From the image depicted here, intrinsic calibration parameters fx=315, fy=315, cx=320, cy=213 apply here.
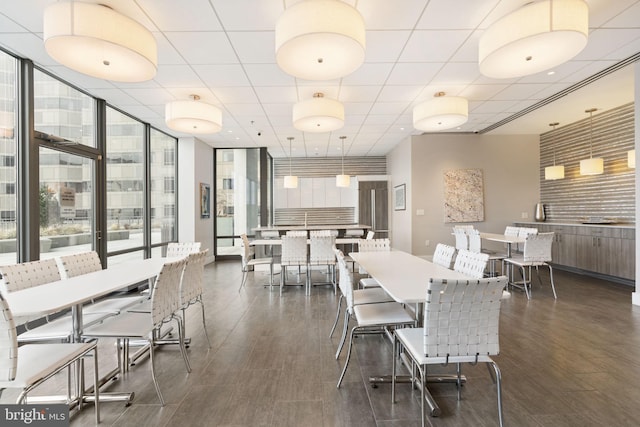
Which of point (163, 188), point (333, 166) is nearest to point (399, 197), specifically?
point (333, 166)

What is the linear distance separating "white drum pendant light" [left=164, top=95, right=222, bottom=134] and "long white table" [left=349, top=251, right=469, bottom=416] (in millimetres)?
2733

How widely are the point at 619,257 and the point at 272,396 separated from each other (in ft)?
21.5

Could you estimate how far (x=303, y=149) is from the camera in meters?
9.64

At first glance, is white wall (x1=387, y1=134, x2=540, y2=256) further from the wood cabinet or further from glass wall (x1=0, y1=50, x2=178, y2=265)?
glass wall (x1=0, y1=50, x2=178, y2=265)

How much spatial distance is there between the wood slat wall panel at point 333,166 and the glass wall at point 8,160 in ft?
25.6

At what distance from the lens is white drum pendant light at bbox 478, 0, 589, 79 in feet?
8.03

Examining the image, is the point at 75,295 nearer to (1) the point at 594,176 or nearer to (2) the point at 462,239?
(2) the point at 462,239

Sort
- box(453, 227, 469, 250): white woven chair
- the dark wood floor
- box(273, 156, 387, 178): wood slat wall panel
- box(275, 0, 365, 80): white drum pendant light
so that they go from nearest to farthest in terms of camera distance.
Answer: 1. the dark wood floor
2. box(275, 0, 365, 80): white drum pendant light
3. box(453, 227, 469, 250): white woven chair
4. box(273, 156, 387, 178): wood slat wall panel

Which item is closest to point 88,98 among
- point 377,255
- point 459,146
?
point 377,255

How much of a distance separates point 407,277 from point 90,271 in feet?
10.7

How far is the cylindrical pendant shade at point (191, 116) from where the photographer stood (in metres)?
4.15

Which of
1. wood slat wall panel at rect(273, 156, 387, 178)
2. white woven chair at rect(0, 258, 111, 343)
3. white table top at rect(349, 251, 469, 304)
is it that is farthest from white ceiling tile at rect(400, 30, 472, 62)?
wood slat wall panel at rect(273, 156, 387, 178)

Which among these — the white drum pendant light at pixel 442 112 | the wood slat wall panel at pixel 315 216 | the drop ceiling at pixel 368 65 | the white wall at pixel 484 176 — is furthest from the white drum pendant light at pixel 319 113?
the wood slat wall panel at pixel 315 216

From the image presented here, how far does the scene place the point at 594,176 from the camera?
6688 mm
